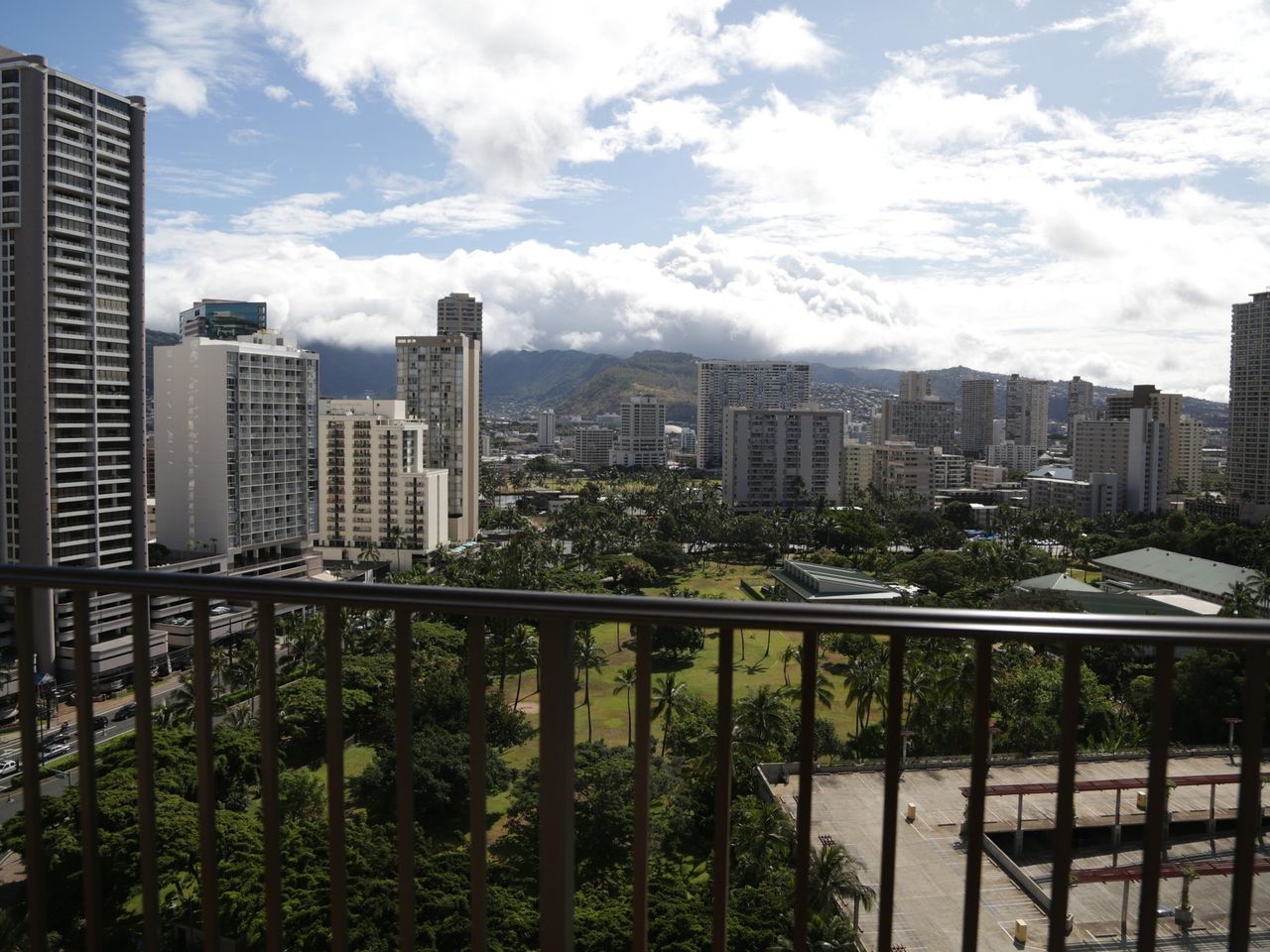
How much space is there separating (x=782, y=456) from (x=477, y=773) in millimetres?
45631

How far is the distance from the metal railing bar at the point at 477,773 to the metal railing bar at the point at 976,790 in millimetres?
598

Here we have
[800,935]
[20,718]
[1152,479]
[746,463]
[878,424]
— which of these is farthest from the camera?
[878,424]

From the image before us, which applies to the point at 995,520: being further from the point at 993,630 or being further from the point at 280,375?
the point at 993,630

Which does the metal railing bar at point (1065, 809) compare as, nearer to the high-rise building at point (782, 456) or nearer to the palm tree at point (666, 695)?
the palm tree at point (666, 695)

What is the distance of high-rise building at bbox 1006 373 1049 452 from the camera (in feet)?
278

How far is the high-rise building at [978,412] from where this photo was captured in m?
80.4

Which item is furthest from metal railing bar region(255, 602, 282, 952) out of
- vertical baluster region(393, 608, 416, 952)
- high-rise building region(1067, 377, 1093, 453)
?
high-rise building region(1067, 377, 1093, 453)

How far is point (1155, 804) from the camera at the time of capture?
3.38 ft

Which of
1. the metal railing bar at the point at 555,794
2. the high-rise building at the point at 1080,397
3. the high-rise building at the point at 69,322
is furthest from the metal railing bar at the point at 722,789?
the high-rise building at the point at 1080,397

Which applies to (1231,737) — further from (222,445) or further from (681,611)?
(222,445)

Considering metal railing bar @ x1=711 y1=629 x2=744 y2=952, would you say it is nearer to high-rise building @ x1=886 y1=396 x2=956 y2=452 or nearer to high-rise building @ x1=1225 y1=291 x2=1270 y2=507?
high-rise building @ x1=1225 y1=291 x2=1270 y2=507

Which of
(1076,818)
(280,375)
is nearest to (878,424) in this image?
(280,375)

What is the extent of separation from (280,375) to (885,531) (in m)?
20.6

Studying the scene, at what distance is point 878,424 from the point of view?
7381cm
